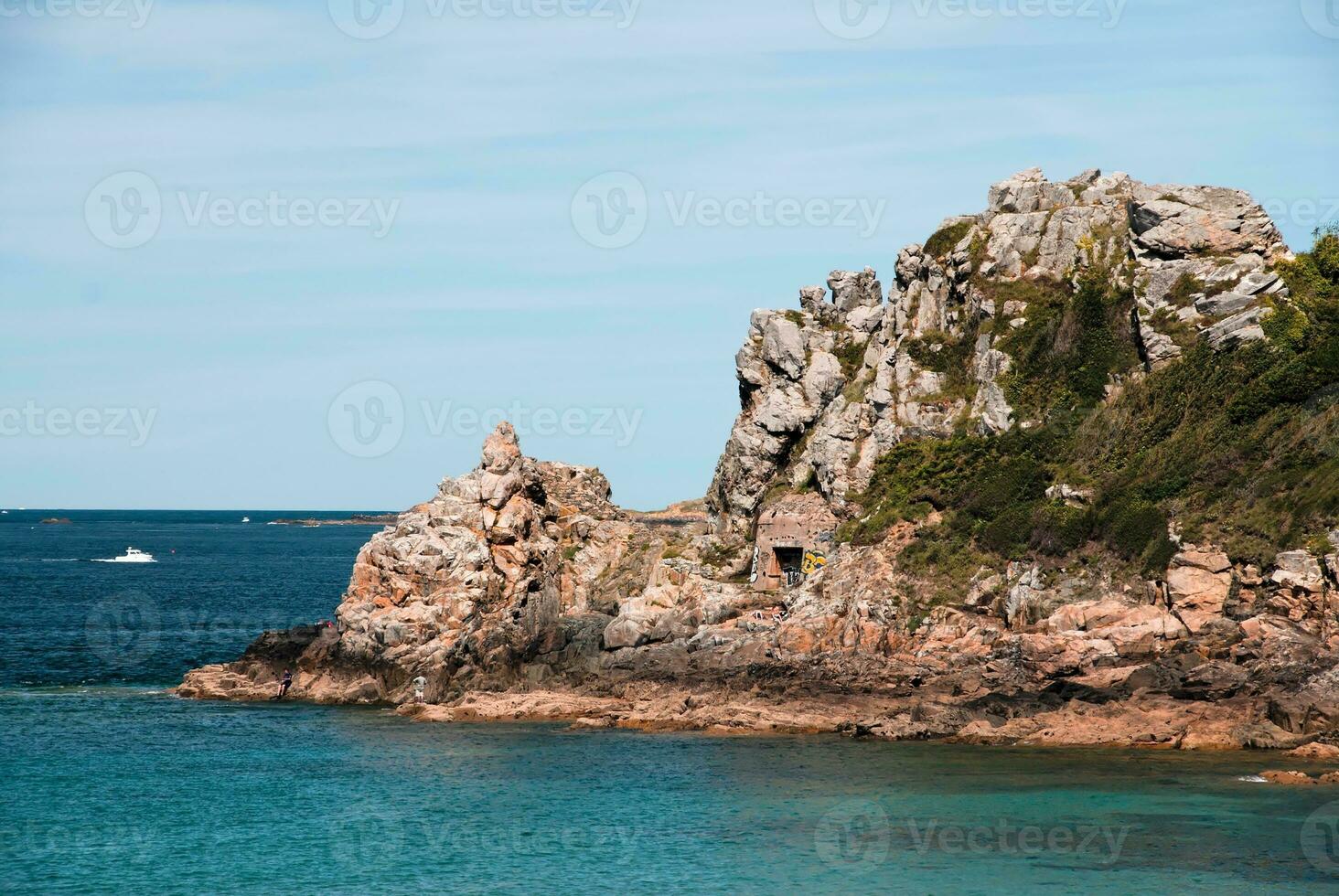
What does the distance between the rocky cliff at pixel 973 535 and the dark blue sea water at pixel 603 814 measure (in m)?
4.38

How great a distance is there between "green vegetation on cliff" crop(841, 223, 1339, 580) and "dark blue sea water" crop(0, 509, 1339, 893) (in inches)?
524

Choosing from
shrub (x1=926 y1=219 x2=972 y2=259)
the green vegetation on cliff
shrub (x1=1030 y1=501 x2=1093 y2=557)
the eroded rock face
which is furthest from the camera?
shrub (x1=926 y1=219 x2=972 y2=259)

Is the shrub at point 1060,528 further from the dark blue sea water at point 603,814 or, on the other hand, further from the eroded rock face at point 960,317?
the dark blue sea water at point 603,814

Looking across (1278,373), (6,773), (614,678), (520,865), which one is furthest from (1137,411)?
(6,773)

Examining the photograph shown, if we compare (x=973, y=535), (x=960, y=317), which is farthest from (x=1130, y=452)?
(x=960, y=317)

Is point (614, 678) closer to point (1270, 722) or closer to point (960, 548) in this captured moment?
point (960, 548)

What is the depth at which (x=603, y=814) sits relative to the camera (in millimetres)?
43281

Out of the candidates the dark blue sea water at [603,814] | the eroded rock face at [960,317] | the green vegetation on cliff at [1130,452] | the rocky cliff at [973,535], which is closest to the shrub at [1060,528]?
the green vegetation on cliff at [1130,452]

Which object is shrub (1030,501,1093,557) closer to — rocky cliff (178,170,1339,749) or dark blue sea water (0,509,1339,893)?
rocky cliff (178,170,1339,749)

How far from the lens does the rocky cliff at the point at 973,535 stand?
5350cm

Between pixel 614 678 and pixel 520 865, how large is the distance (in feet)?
79.2

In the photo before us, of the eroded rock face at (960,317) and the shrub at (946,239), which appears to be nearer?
the eroded rock face at (960,317)

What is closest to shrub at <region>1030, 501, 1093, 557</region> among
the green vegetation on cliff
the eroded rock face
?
the green vegetation on cliff

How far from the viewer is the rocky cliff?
5350cm
